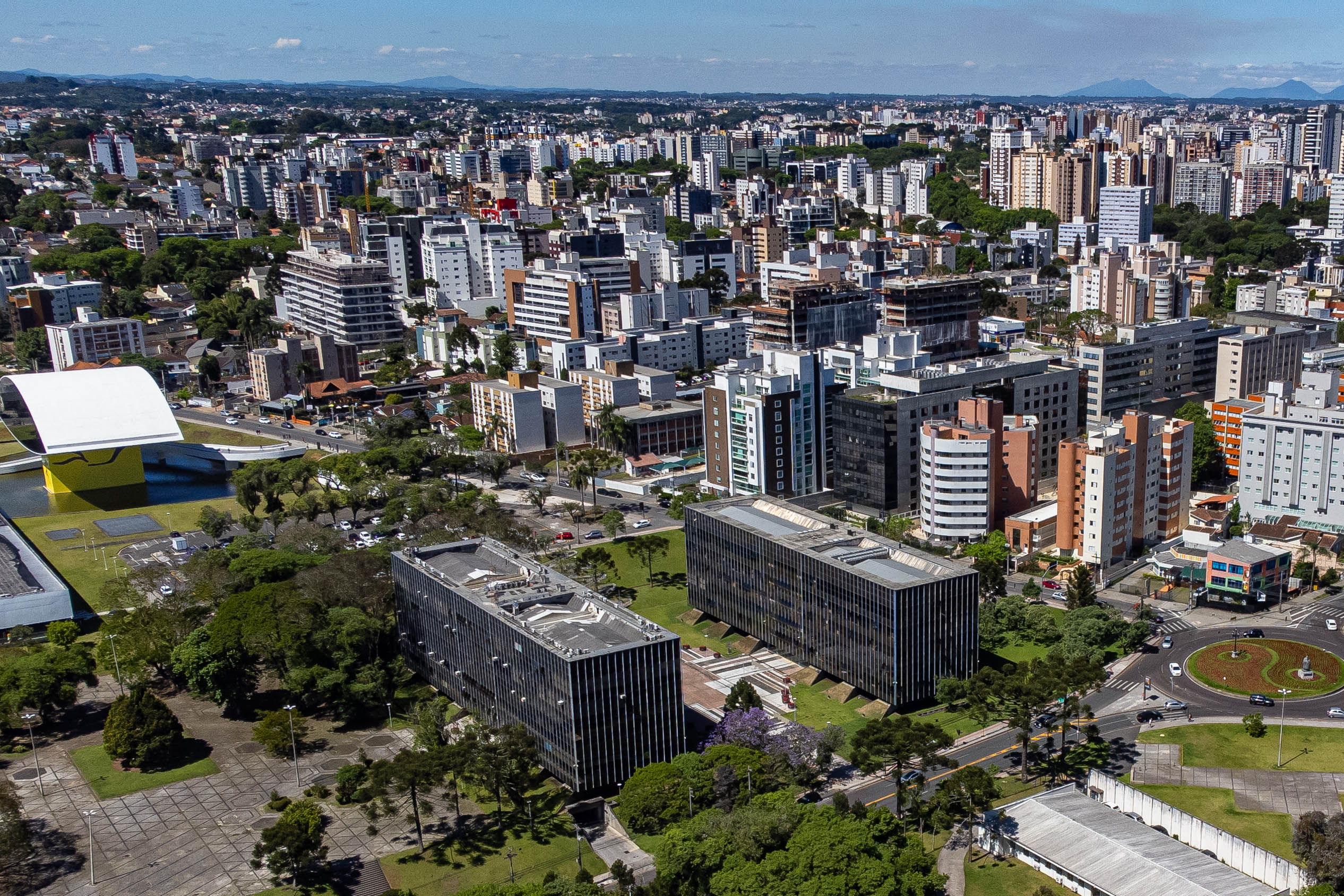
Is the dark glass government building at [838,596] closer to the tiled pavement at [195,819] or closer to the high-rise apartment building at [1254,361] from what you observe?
the tiled pavement at [195,819]

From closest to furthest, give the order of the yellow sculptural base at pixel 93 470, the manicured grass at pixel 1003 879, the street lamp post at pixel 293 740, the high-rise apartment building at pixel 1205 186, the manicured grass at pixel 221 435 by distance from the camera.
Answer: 1. the manicured grass at pixel 1003 879
2. the street lamp post at pixel 293 740
3. the yellow sculptural base at pixel 93 470
4. the manicured grass at pixel 221 435
5. the high-rise apartment building at pixel 1205 186

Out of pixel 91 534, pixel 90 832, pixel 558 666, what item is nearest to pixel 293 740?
pixel 90 832

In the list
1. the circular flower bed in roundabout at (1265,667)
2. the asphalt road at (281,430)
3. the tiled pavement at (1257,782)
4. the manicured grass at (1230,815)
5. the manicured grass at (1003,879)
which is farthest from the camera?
the asphalt road at (281,430)

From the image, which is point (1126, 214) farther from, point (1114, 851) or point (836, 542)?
point (1114, 851)

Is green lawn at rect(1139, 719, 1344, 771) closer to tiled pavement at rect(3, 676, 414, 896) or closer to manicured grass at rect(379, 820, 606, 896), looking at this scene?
manicured grass at rect(379, 820, 606, 896)

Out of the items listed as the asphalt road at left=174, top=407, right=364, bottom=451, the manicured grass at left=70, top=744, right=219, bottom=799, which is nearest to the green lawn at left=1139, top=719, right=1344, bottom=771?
the manicured grass at left=70, top=744, right=219, bottom=799

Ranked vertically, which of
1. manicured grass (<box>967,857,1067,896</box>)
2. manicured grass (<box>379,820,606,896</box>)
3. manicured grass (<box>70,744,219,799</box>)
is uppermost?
manicured grass (<box>70,744,219,799</box>)

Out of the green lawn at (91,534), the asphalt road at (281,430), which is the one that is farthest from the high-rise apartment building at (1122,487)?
the asphalt road at (281,430)
